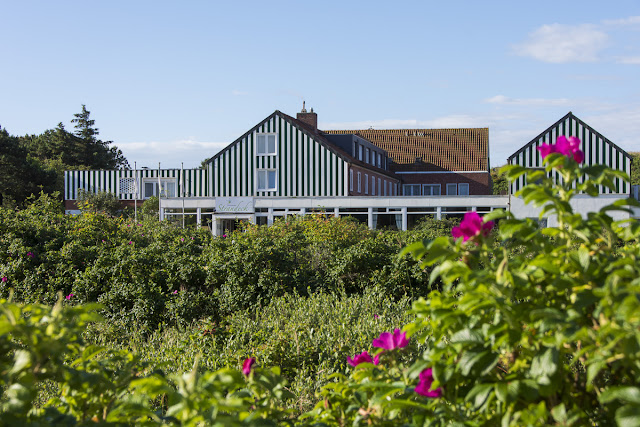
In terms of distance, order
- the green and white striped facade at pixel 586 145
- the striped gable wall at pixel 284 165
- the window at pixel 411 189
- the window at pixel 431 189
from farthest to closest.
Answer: the window at pixel 411 189, the window at pixel 431 189, the striped gable wall at pixel 284 165, the green and white striped facade at pixel 586 145

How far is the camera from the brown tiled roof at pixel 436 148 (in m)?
49.5

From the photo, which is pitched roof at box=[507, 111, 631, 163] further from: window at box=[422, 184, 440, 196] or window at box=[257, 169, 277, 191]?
window at box=[257, 169, 277, 191]

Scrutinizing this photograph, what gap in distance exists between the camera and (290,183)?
124 ft

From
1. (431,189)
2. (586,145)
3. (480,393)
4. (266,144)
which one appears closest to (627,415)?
(480,393)

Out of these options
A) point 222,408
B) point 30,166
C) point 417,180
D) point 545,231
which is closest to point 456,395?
point 545,231

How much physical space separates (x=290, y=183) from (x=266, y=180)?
1585 millimetres

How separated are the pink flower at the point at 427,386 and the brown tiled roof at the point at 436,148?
48094 mm

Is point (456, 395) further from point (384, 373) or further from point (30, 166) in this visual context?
point (30, 166)

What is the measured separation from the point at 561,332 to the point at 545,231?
654mm

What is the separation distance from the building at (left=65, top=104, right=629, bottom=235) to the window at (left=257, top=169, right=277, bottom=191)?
0.06m

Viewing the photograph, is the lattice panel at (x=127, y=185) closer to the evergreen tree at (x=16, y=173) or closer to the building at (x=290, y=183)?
the building at (x=290, y=183)

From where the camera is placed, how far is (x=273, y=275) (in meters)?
9.16

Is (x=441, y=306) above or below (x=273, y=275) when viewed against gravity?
above

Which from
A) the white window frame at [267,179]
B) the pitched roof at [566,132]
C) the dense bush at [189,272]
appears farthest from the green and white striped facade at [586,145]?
the dense bush at [189,272]
